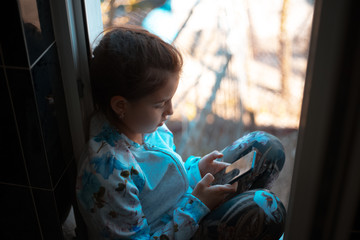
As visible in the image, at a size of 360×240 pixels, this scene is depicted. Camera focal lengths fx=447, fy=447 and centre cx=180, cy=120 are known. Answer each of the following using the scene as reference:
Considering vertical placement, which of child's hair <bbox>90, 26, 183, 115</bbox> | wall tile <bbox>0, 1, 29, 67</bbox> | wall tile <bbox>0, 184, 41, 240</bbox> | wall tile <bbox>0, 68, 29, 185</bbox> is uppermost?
wall tile <bbox>0, 1, 29, 67</bbox>

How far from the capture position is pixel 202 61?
4.01 ft

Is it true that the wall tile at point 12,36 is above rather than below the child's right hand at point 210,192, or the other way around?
above

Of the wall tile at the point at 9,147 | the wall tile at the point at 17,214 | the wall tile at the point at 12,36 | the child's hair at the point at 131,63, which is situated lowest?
the wall tile at the point at 17,214

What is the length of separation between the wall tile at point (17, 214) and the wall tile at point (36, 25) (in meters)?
0.36

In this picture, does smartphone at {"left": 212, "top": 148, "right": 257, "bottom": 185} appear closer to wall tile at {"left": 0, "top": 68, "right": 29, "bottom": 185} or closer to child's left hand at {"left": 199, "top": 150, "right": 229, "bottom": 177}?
child's left hand at {"left": 199, "top": 150, "right": 229, "bottom": 177}

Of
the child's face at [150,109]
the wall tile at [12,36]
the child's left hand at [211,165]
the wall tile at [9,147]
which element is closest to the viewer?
the wall tile at [12,36]

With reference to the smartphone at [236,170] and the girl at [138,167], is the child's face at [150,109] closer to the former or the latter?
the girl at [138,167]

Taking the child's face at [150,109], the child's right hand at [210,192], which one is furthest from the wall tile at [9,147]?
the child's right hand at [210,192]

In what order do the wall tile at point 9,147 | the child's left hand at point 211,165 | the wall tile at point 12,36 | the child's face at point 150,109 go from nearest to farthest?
the wall tile at point 12,36, the wall tile at point 9,147, the child's face at point 150,109, the child's left hand at point 211,165

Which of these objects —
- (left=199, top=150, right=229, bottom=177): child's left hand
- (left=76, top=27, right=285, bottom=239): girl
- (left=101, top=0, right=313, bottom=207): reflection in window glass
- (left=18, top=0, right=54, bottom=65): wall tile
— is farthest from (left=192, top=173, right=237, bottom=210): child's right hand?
(left=18, top=0, right=54, bottom=65): wall tile

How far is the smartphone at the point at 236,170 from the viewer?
1.16 m

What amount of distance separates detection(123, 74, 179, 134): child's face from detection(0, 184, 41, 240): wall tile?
0.31m

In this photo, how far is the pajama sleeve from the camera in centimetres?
103

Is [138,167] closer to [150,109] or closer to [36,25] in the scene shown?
[150,109]
